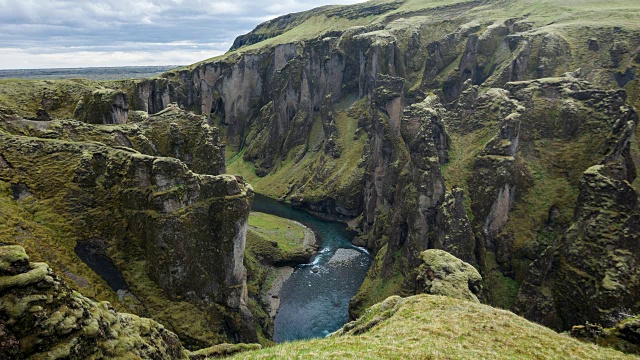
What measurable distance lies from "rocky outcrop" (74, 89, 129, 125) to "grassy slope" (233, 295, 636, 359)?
6139 cm

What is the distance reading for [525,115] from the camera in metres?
81.8

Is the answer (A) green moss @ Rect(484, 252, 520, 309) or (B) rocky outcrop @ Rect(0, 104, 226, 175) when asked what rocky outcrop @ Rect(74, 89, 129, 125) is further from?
(A) green moss @ Rect(484, 252, 520, 309)

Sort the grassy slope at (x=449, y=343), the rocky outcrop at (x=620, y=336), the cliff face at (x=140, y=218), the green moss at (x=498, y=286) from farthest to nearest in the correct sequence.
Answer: the green moss at (x=498, y=286)
the cliff face at (x=140, y=218)
the rocky outcrop at (x=620, y=336)
the grassy slope at (x=449, y=343)

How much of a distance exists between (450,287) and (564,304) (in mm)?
17572

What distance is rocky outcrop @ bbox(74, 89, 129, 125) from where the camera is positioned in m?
73.4

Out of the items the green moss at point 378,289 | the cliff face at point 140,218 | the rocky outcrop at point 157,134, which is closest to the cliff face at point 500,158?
the green moss at point 378,289

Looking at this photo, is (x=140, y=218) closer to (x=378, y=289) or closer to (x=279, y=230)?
(x=378, y=289)

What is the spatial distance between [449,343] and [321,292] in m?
66.3

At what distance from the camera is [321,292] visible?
3531 inches

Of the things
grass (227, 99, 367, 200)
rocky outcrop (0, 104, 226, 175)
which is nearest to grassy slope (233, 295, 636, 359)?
rocky outcrop (0, 104, 226, 175)

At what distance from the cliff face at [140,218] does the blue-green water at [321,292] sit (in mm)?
19808

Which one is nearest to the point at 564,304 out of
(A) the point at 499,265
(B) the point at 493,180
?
(A) the point at 499,265

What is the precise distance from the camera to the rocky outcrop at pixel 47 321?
17.2m

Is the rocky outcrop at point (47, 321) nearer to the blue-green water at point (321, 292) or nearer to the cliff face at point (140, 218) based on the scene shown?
the cliff face at point (140, 218)
